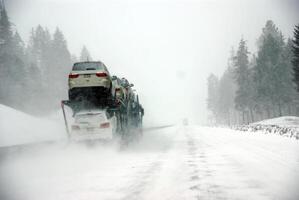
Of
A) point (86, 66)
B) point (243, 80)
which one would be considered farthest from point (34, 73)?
point (86, 66)

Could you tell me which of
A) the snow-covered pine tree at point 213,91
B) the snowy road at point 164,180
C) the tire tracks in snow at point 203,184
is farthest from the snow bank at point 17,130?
the snow-covered pine tree at point 213,91

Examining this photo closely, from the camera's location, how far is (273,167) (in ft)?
30.6

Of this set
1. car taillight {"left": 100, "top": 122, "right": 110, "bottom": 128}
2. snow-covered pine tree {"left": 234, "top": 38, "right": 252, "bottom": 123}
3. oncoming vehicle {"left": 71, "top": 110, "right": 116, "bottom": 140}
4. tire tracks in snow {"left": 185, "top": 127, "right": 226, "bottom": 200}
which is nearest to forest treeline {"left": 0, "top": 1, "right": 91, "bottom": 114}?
snow-covered pine tree {"left": 234, "top": 38, "right": 252, "bottom": 123}

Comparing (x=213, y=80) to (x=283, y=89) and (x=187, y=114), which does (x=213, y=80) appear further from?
(x=187, y=114)

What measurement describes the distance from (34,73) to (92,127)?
40332 mm

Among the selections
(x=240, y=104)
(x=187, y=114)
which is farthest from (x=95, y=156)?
(x=187, y=114)

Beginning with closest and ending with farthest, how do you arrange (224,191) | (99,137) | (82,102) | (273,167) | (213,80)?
1. (224,191)
2. (273,167)
3. (99,137)
4. (82,102)
5. (213,80)

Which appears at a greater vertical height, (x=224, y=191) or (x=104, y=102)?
(x=104, y=102)

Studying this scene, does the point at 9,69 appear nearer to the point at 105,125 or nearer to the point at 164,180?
the point at 105,125

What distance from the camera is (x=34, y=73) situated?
53062 millimetres

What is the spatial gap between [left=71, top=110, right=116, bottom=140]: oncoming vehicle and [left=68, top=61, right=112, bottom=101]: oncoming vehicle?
1056 mm

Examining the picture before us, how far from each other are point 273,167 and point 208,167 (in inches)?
64.4

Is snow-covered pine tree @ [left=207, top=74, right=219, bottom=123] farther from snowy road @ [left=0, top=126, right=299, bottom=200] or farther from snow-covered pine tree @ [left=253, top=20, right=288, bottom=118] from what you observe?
snowy road @ [left=0, top=126, right=299, bottom=200]

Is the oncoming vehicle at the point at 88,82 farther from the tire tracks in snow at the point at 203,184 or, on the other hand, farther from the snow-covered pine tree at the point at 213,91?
the snow-covered pine tree at the point at 213,91
